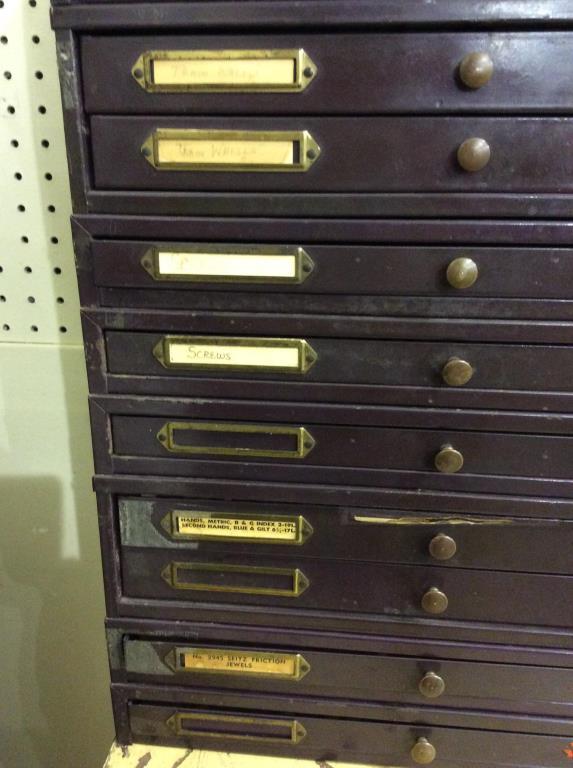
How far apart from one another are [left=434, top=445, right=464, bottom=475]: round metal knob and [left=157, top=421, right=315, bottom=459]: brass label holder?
148mm

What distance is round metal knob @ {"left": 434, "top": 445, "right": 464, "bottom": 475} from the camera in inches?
28.1

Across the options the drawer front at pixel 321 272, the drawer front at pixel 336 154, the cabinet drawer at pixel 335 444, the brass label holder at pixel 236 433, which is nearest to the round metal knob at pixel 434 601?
the cabinet drawer at pixel 335 444

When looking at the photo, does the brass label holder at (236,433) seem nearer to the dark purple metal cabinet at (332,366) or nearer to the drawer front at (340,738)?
the dark purple metal cabinet at (332,366)

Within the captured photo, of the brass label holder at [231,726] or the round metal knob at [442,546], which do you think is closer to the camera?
the round metal knob at [442,546]

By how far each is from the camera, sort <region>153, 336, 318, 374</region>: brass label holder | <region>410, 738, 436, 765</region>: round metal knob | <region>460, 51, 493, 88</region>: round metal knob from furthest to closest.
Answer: <region>410, 738, 436, 765</region>: round metal knob
<region>153, 336, 318, 374</region>: brass label holder
<region>460, 51, 493, 88</region>: round metal knob

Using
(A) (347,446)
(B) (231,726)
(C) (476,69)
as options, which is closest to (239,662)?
(B) (231,726)

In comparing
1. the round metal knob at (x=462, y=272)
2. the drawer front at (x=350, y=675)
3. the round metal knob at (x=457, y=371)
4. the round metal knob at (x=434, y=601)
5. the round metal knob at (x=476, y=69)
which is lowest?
the drawer front at (x=350, y=675)

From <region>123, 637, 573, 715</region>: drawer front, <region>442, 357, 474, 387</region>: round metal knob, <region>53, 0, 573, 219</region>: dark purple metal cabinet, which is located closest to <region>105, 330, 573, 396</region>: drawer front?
<region>442, 357, 474, 387</region>: round metal knob

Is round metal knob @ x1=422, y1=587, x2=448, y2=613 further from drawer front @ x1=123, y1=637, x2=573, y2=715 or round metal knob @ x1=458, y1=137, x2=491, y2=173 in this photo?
round metal knob @ x1=458, y1=137, x2=491, y2=173

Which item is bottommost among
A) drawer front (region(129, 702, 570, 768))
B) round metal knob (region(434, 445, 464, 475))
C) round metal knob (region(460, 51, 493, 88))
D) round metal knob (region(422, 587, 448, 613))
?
drawer front (region(129, 702, 570, 768))

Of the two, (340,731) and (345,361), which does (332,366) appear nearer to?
(345,361)

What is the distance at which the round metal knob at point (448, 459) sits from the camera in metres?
0.71

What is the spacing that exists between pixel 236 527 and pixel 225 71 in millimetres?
520

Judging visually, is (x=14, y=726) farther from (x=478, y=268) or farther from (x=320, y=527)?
(x=478, y=268)
